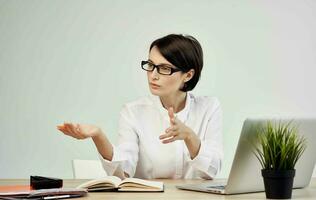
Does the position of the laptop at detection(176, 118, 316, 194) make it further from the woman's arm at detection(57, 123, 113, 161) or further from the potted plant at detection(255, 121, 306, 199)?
the woman's arm at detection(57, 123, 113, 161)

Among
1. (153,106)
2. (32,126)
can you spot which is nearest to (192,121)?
(153,106)

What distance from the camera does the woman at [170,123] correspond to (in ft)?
9.48

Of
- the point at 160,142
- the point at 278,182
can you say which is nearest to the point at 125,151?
the point at 160,142

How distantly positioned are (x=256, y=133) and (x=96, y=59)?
2618 millimetres

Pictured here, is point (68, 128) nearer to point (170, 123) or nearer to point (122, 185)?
point (122, 185)

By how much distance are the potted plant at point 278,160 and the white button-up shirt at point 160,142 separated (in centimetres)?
95

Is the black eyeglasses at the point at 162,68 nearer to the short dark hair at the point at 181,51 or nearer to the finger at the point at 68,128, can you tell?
the short dark hair at the point at 181,51

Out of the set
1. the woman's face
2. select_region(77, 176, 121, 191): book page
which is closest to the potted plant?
select_region(77, 176, 121, 191): book page

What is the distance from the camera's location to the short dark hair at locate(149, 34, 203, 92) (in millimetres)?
3057

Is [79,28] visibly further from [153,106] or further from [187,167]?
[187,167]

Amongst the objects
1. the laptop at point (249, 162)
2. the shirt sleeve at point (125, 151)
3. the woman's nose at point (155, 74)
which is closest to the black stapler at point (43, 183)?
the laptop at point (249, 162)

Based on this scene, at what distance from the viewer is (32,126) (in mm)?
4309

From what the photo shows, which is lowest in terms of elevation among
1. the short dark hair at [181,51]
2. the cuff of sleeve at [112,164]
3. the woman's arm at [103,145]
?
the cuff of sleeve at [112,164]

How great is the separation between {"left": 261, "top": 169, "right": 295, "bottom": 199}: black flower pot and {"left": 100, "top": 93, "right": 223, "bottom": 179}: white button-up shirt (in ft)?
3.10
